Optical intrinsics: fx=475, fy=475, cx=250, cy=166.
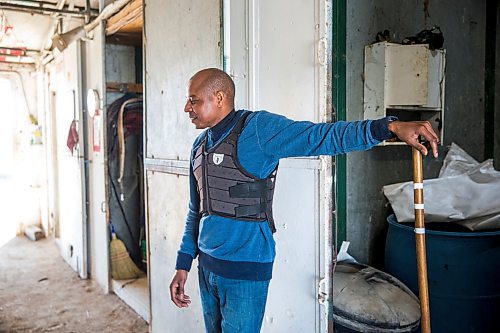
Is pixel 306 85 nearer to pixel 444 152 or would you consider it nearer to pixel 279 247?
pixel 279 247

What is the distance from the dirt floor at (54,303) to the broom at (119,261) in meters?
0.21

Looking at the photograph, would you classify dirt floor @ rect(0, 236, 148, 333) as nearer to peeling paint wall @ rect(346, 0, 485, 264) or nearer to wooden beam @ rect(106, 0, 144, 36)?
peeling paint wall @ rect(346, 0, 485, 264)

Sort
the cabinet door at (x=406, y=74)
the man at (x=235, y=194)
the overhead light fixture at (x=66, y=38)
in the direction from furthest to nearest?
1. the overhead light fixture at (x=66, y=38)
2. the cabinet door at (x=406, y=74)
3. the man at (x=235, y=194)

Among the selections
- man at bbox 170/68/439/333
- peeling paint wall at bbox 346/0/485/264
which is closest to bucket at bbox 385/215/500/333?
peeling paint wall at bbox 346/0/485/264

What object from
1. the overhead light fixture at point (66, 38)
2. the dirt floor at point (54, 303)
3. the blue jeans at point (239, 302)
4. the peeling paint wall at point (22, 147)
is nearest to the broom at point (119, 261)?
the dirt floor at point (54, 303)

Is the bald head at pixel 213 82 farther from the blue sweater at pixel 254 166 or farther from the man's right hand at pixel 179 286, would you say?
the man's right hand at pixel 179 286

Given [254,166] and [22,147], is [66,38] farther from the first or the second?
[254,166]

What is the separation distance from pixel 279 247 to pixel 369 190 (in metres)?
1.11

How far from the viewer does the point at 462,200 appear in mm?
2480

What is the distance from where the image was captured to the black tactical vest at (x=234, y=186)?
62.7 inches

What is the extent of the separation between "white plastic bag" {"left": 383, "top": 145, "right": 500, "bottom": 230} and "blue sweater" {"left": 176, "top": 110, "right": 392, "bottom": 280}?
1.24 metres

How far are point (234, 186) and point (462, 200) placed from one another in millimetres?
1463

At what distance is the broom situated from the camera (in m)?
4.34

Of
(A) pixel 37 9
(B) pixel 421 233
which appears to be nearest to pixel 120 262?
(A) pixel 37 9
